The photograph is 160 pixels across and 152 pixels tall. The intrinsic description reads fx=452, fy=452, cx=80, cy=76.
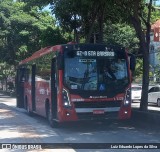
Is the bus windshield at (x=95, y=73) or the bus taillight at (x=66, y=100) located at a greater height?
the bus windshield at (x=95, y=73)

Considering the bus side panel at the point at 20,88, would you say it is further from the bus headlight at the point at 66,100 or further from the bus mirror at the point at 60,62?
the bus headlight at the point at 66,100

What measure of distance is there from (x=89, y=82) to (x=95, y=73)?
1.25 ft

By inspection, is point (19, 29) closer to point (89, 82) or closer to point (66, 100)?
point (89, 82)

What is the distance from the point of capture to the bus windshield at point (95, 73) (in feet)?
49.7

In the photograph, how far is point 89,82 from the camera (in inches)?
601

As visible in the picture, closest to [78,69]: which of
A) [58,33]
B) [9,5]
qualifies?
[58,33]

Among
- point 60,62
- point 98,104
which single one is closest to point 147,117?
point 98,104

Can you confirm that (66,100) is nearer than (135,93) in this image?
Yes

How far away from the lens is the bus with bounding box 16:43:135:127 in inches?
593

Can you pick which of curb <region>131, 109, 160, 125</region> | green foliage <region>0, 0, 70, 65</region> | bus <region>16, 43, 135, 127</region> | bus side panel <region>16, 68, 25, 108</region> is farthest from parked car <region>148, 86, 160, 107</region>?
green foliage <region>0, 0, 70, 65</region>

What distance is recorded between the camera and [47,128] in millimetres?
16578

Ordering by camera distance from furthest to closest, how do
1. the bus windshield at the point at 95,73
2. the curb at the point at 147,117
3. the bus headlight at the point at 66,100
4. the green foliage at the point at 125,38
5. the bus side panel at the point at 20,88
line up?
the green foliage at the point at 125,38
the bus side panel at the point at 20,88
the curb at the point at 147,117
the bus windshield at the point at 95,73
the bus headlight at the point at 66,100

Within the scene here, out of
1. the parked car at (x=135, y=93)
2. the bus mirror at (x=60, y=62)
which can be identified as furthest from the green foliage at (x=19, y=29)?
the bus mirror at (x=60, y=62)

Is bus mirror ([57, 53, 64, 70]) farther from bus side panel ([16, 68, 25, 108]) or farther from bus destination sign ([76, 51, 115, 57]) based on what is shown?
bus side panel ([16, 68, 25, 108])
